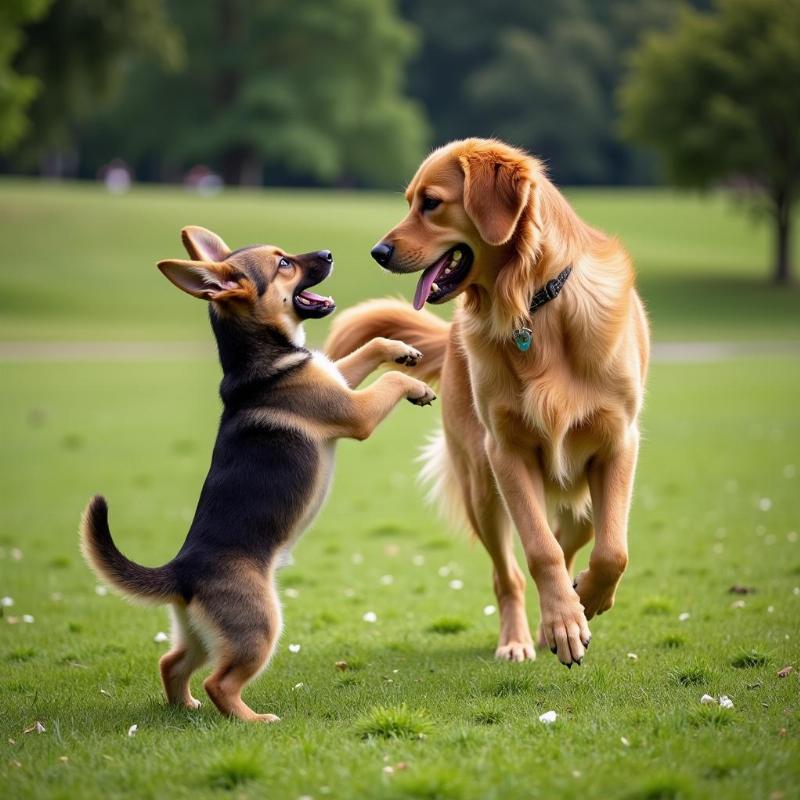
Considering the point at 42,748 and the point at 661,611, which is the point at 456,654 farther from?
the point at 42,748

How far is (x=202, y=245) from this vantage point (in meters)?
6.60

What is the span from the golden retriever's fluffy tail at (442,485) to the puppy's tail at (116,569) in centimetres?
252

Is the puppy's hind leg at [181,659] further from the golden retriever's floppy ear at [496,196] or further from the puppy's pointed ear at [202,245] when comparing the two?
the golden retriever's floppy ear at [496,196]

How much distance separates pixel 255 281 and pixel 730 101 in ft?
129

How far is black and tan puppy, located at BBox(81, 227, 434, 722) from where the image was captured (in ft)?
17.7

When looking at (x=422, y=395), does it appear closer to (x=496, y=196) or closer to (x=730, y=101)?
(x=496, y=196)

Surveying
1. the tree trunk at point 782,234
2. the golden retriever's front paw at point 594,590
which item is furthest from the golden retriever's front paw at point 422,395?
the tree trunk at point 782,234

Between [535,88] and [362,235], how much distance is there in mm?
39152

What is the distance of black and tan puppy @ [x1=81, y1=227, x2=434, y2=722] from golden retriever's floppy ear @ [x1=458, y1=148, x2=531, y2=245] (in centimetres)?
96

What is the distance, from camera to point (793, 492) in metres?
12.2

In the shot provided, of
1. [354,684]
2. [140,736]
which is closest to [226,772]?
[140,736]

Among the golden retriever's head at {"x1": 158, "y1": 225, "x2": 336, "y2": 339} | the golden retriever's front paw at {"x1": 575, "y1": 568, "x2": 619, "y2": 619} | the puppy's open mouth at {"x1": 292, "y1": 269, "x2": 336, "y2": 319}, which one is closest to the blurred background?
the golden retriever's head at {"x1": 158, "y1": 225, "x2": 336, "y2": 339}

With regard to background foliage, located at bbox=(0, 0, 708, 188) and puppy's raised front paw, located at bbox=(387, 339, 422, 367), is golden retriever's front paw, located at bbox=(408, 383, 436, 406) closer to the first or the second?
puppy's raised front paw, located at bbox=(387, 339, 422, 367)

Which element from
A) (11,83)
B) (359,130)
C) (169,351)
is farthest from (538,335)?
(359,130)
